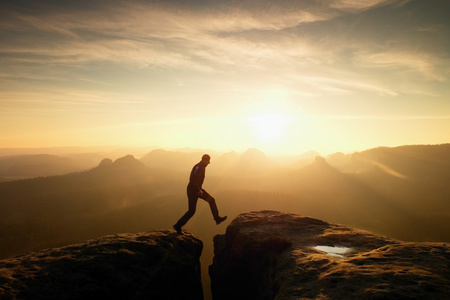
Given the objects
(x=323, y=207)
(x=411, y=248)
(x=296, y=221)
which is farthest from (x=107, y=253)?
(x=323, y=207)

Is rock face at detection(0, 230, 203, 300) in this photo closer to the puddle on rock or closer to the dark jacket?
the dark jacket

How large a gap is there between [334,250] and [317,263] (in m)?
1.66

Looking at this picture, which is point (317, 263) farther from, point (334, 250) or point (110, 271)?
point (110, 271)

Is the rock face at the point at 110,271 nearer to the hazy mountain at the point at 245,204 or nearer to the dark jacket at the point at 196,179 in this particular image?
the dark jacket at the point at 196,179

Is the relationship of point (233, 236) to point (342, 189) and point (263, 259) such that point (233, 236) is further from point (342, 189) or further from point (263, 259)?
point (342, 189)

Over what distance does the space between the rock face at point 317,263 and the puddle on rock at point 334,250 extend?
0.05 ft

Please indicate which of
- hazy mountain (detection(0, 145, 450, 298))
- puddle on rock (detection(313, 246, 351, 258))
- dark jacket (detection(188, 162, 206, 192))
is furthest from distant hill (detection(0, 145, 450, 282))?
puddle on rock (detection(313, 246, 351, 258))

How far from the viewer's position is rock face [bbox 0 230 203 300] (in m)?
6.18

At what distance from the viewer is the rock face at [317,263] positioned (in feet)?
16.6

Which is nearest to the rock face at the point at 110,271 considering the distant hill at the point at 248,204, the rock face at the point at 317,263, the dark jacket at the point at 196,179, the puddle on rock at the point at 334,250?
the rock face at the point at 317,263

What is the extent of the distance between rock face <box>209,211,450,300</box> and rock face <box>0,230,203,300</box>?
2136 mm

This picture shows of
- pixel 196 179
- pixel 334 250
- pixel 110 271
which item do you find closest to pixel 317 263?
pixel 334 250

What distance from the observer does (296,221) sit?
475 inches

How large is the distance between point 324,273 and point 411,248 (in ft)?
9.86
